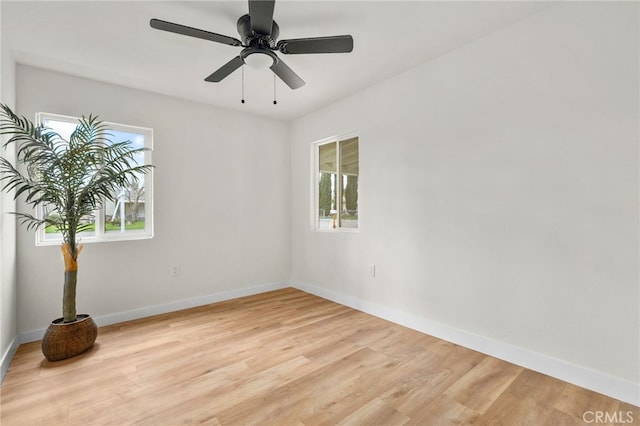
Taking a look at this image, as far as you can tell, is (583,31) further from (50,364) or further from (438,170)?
(50,364)

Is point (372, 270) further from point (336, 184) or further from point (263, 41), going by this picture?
point (263, 41)

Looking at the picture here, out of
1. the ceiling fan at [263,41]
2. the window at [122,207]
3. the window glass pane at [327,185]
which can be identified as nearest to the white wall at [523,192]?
the window glass pane at [327,185]

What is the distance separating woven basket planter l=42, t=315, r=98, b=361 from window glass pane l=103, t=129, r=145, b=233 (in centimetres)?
109

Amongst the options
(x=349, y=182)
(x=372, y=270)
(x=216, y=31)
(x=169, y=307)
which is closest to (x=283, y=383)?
(x=372, y=270)

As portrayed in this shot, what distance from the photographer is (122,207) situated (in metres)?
3.25

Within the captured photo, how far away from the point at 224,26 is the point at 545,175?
2.66 m

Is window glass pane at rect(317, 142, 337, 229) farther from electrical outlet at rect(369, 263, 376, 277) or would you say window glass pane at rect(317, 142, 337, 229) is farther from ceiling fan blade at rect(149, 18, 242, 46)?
ceiling fan blade at rect(149, 18, 242, 46)

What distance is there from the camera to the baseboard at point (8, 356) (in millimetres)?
2092

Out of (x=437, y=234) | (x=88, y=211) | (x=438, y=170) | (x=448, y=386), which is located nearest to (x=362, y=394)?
(x=448, y=386)

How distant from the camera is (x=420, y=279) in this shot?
9.38 feet

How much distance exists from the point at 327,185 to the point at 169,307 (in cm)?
255

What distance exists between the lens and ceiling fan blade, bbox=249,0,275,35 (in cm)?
155

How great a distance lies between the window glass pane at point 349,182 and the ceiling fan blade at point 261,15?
2041mm

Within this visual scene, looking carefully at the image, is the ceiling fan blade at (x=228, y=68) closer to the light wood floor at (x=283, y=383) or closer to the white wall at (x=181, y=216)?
the white wall at (x=181, y=216)
